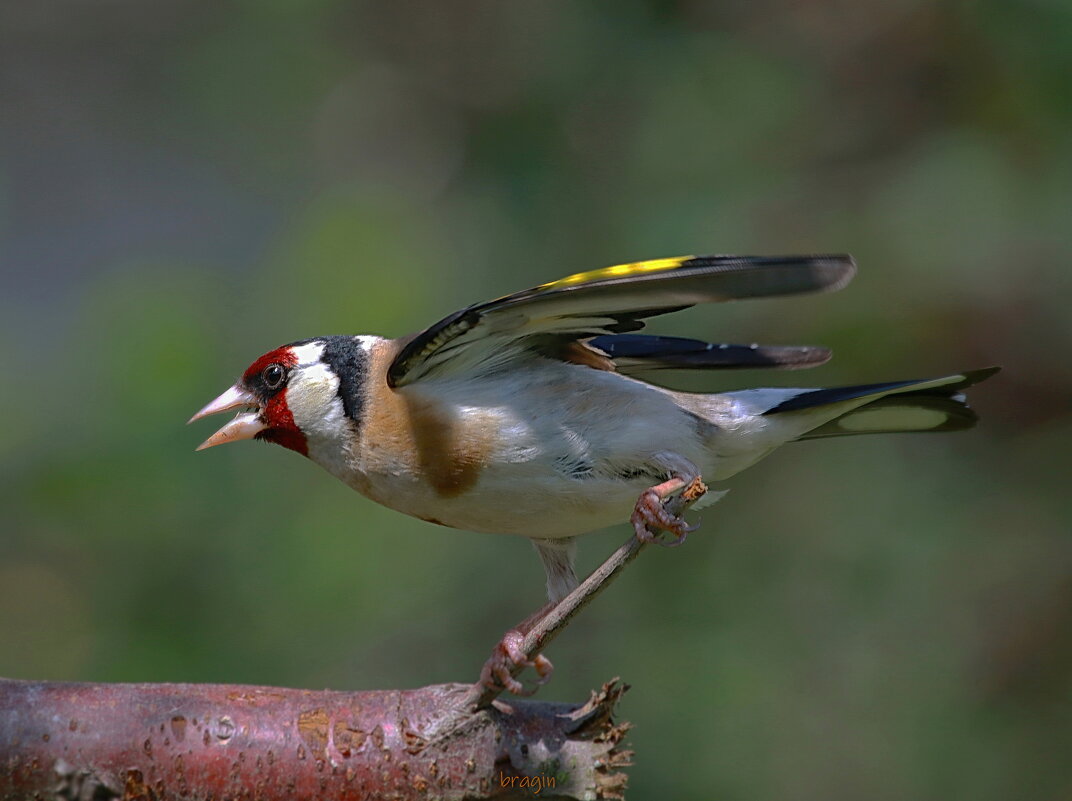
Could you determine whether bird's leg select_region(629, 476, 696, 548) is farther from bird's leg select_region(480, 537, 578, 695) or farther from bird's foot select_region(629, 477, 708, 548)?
bird's leg select_region(480, 537, 578, 695)

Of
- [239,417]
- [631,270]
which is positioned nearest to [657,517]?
[631,270]

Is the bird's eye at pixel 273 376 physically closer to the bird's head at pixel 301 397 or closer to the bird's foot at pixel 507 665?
the bird's head at pixel 301 397

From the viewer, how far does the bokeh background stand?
12.8ft

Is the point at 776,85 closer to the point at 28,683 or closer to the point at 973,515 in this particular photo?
the point at 973,515

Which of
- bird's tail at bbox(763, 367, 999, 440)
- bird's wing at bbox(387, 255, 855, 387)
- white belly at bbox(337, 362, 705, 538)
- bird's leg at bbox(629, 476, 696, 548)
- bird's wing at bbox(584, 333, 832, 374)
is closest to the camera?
bird's wing at bbox(387, 255, 855, 387)

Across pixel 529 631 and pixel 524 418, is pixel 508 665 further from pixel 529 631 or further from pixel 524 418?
pixel 524 418

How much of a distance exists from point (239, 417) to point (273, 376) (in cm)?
13

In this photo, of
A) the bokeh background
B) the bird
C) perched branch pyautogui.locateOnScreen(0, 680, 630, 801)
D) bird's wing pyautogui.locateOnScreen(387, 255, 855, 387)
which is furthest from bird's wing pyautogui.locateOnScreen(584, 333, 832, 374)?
the bokeh background

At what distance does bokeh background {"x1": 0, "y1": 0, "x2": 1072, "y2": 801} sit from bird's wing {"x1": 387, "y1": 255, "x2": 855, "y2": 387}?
150cm

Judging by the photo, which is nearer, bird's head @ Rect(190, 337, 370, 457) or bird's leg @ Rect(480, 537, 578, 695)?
bird's leg @ Rect(480, 537, 578, 695)

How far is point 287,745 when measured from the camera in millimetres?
2209

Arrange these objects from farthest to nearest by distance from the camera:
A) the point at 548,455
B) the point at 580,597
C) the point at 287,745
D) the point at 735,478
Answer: the point at 735,478 → the point at 548,455 → the point at 287,745 → the point at 580,597

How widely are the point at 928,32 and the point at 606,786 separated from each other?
3.56 metres

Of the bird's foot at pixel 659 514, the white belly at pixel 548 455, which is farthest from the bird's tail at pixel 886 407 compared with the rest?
the bird's foot at pixel 659 514
